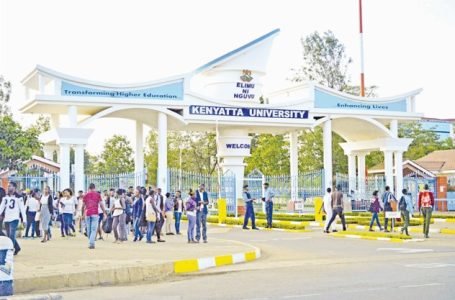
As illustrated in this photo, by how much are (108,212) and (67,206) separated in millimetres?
Result: 1863

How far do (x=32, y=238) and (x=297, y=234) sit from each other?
30.2 ft

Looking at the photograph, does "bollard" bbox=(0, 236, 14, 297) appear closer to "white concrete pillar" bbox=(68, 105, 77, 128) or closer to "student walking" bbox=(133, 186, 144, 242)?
"student walking" bbox=(133, 186, 144, 242)

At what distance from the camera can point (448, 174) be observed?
46.6m

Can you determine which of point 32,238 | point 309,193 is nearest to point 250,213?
point 32,238

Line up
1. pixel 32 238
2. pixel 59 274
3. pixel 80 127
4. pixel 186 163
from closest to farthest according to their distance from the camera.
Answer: pixel 59 274 < pixel 32 238 < pixel 80 127 < pixel 186 163

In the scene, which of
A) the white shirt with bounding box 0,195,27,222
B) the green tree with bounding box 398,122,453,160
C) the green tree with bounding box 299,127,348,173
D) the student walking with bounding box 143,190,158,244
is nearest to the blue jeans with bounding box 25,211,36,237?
the student walking with bounding box 143,190,158,244

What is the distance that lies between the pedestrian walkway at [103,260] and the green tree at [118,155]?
4494 centimetres

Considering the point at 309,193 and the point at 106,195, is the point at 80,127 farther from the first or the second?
the point at 309,193

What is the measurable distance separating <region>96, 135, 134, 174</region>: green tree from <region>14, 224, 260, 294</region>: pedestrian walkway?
4494cm

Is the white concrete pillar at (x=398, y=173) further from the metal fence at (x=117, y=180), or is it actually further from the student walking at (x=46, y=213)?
the student walking at (x=46, y=213)

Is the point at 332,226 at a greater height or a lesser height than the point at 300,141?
lesser

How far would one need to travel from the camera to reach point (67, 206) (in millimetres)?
23281

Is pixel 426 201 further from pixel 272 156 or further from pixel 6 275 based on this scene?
pixel 272 156

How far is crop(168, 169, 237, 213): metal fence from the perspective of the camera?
34781mm
